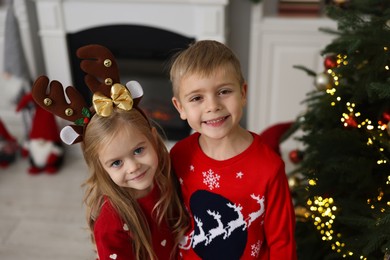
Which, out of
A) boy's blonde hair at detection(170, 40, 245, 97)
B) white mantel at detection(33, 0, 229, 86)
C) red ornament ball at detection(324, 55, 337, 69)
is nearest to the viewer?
boy's blonde hair at detection(170, 40, 245, 97)

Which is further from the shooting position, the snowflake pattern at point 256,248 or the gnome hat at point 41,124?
the gnome hat at point 41,124

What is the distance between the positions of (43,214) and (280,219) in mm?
1771

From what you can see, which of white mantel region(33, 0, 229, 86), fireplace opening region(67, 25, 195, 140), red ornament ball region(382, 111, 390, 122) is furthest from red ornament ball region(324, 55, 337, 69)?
fireplace opening region(67, 25, 195, 140)

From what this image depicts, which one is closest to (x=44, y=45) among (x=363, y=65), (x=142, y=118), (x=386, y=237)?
(x=142, y=118)

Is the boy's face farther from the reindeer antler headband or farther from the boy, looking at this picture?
the reindeer antler headband

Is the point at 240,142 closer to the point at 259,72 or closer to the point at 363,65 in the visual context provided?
the point at 363,65

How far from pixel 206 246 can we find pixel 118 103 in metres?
0.45

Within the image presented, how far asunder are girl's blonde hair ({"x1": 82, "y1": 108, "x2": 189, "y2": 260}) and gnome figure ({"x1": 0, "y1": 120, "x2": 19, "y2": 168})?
1.89m

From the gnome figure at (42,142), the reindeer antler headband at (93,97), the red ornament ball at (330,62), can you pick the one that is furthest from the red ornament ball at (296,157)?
the gnome figure at (42,142)

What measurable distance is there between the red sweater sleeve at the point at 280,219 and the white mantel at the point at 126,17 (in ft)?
5.38

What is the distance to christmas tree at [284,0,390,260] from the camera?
1145 mm

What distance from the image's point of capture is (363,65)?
4.29 ft

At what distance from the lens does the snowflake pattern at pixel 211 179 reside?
1104mm

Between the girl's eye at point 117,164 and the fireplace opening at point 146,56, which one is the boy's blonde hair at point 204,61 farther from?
the fireplace opening at point 146,56
